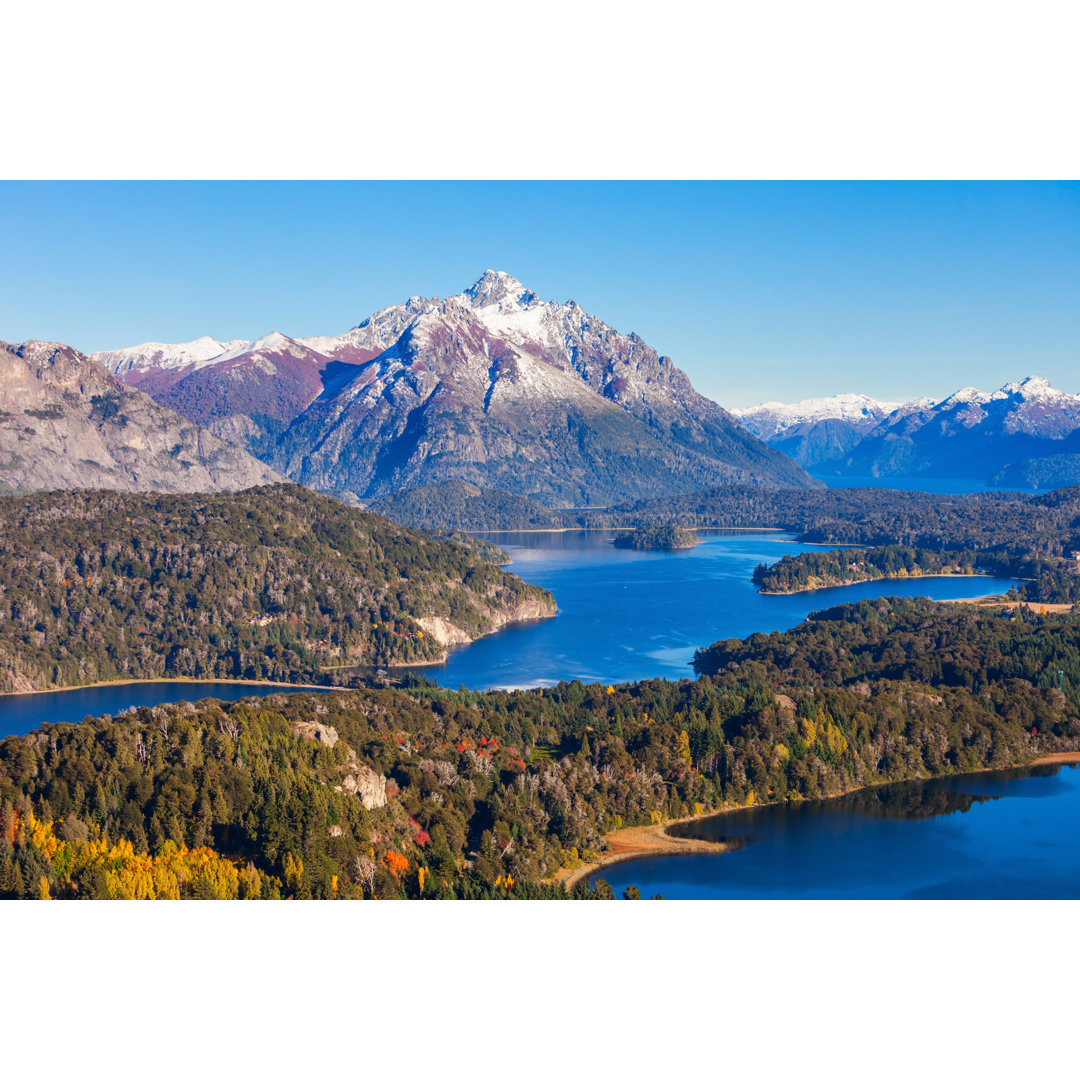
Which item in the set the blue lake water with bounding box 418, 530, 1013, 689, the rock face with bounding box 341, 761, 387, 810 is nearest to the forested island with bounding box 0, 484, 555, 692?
the blue lake water with bounding box 418, 530, 1013, 689

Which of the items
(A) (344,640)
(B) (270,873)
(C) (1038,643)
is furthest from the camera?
(A) (344,640)

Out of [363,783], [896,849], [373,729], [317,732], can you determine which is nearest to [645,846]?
[896,849]

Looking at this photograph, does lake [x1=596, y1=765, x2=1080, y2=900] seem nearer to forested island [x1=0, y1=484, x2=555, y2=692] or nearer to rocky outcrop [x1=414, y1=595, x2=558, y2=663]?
forested island [x1=0, y1=484, x2=555, y2=692]

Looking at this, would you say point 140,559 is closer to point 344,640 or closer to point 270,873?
point 344,640

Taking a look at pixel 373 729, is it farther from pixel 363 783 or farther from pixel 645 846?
pixel 645 846

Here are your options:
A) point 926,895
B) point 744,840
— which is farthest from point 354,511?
point 926,895
